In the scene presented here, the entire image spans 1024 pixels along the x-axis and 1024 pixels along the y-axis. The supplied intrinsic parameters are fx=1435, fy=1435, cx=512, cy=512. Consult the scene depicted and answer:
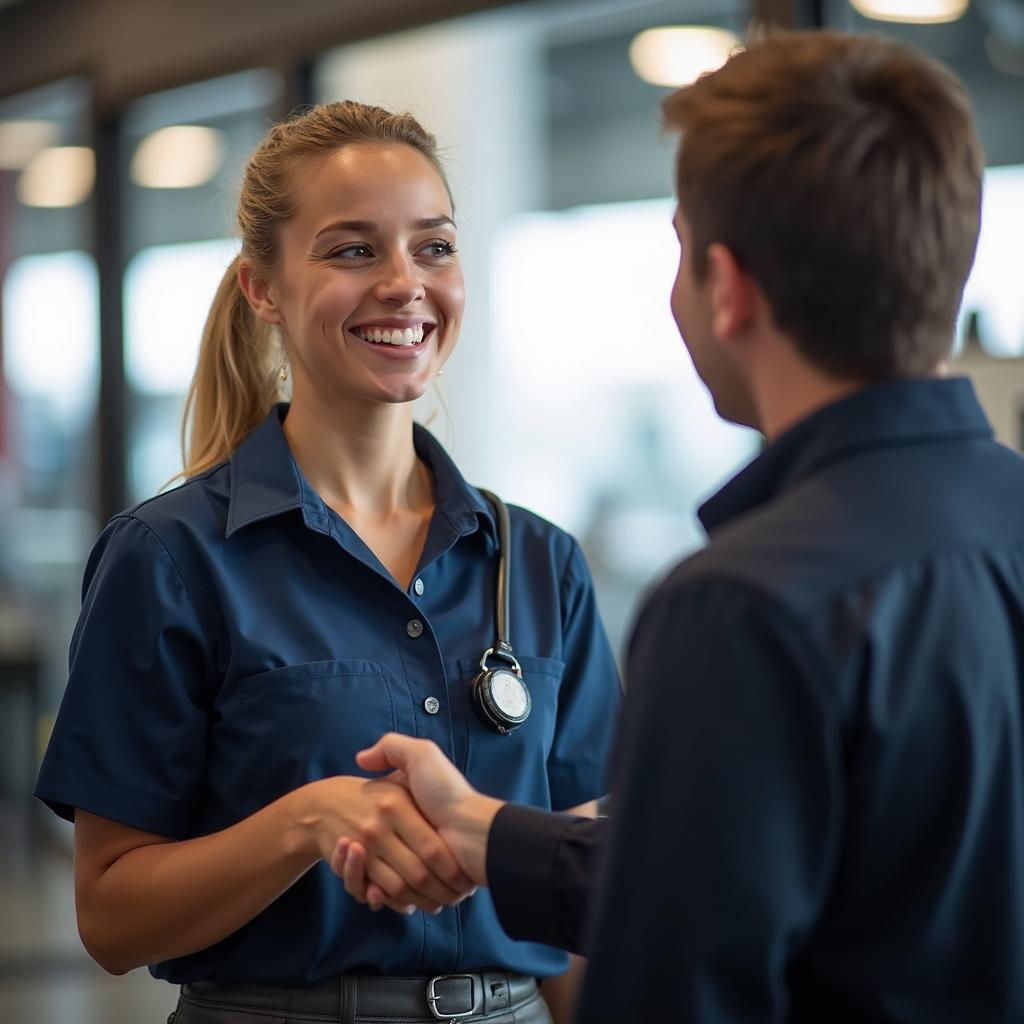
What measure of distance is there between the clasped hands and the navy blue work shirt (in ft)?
0.42

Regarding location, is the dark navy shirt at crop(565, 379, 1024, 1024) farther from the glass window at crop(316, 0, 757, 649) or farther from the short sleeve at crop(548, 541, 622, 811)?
the glass window at crop(316, 0, 757, 649)

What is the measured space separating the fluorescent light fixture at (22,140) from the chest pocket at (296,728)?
215 inches

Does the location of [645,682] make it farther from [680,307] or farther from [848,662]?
[680,307]

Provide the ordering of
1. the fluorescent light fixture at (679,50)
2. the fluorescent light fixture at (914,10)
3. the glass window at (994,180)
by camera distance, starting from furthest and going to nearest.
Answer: the fluorescent light fixture at (679,50) < the fluorescent light fixture at (914,10) < the glass window at (994,180)

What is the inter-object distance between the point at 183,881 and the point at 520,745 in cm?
40

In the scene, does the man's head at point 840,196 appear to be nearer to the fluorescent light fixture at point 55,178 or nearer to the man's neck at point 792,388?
the man's neck at point 792,388

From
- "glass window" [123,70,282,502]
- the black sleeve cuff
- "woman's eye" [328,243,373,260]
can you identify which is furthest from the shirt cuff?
"glass window" [123,70,282,502]

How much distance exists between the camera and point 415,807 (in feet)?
4.64

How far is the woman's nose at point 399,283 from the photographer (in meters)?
1.71

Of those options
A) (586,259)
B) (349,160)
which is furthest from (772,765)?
(586,259)

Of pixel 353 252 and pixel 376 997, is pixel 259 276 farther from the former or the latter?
pixel 376 997

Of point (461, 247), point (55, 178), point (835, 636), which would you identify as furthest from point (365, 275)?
point (55, 178)

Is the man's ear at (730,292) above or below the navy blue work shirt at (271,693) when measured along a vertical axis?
above

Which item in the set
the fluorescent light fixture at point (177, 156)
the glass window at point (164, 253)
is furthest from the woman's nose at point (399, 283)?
the fluorescent light fixture at point (177, 156)
